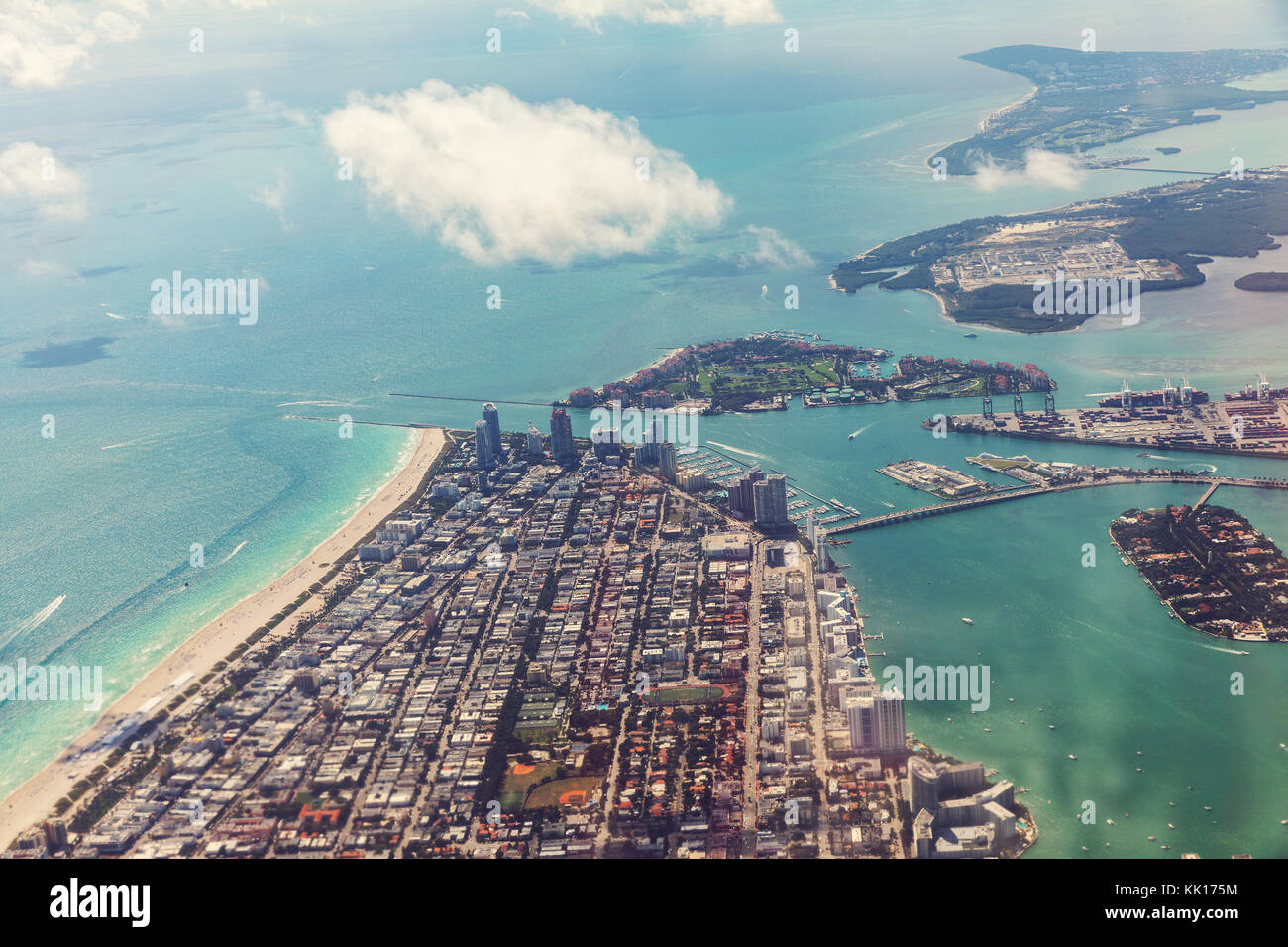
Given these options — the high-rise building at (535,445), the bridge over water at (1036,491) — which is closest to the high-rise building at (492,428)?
the high-rise building at (535,445)

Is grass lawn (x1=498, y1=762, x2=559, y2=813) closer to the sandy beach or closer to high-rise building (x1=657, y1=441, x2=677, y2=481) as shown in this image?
the sandy beach

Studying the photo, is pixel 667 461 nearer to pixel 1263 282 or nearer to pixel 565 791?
pixel 565 791

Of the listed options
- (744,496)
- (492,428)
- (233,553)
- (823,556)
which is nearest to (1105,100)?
(492,428)

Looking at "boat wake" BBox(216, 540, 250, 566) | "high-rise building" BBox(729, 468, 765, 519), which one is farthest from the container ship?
"boat wake" BBox(216, 540, 250, 566)

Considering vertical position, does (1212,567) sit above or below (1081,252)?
below

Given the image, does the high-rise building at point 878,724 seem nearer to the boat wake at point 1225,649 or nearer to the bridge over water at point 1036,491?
the boat wake at point 1225,649
